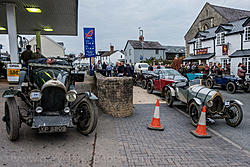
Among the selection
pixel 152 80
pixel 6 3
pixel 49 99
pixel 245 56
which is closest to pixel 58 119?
pixel 49 99

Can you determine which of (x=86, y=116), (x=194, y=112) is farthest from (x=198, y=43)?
(x=86, y=116)

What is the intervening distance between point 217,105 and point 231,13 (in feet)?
110

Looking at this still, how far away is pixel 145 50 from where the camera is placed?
52.6m

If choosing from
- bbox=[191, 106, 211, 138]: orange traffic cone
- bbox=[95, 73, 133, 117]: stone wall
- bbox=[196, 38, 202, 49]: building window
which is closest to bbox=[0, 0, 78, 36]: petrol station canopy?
bbox=[95, 73, 133, 117]: stone wall

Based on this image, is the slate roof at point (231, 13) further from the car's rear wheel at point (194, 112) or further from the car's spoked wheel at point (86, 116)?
the car's spoked wheel at point (86, 116)

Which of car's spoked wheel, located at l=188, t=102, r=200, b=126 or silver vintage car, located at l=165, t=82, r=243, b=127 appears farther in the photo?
car's spoked wheel, located at l=188, t=102, r=200, b=126

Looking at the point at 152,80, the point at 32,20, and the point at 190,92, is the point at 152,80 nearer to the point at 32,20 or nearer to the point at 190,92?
the point at 190,92

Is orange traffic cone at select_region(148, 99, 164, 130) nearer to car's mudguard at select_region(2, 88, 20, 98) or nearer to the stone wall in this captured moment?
the stone wall

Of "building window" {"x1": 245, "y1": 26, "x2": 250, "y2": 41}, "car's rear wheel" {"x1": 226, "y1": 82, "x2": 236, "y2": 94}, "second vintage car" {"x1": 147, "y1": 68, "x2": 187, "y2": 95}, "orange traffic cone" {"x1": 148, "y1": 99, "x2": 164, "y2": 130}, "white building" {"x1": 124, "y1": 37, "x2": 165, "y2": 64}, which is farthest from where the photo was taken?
"white building" {"x1": 124, "y1": 37, "x2": 165, "y2": 64}

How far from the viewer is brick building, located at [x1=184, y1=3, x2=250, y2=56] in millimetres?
31328

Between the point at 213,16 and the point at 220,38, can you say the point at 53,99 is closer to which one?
the point at 220,38

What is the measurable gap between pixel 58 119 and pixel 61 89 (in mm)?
690

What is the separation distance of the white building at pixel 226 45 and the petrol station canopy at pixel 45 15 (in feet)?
53.4

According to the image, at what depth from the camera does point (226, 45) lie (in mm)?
22625
